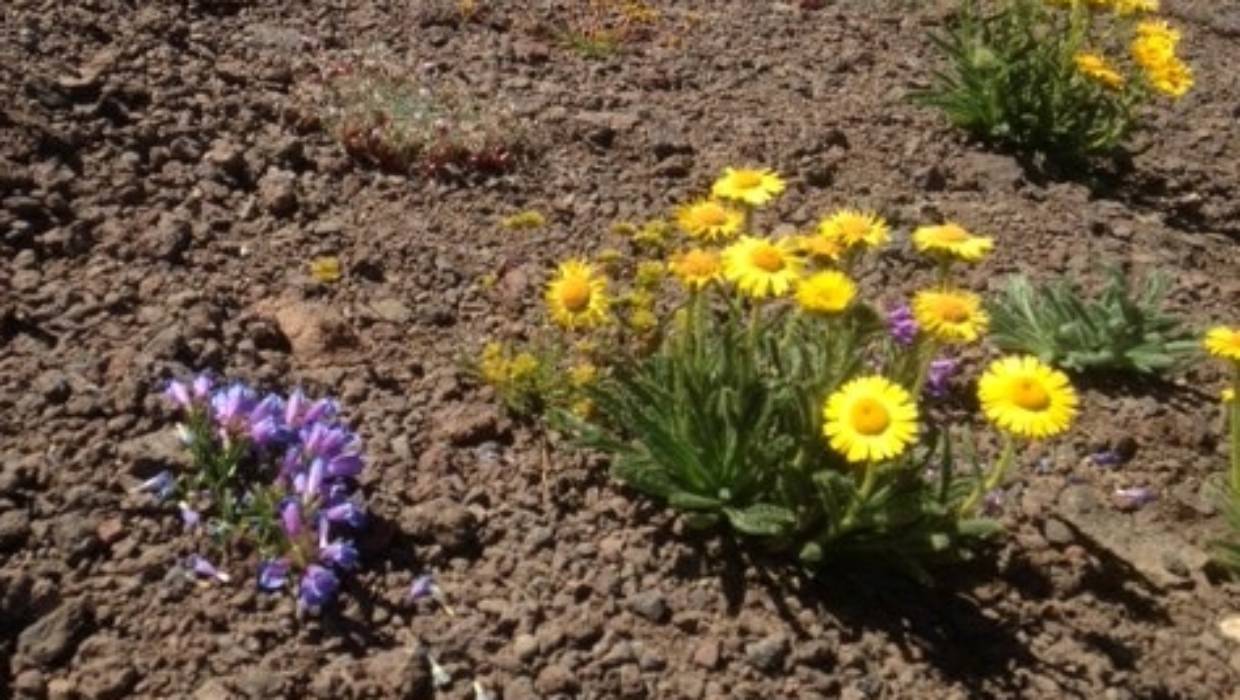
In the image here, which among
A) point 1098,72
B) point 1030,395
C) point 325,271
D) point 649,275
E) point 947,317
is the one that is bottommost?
point 325,271

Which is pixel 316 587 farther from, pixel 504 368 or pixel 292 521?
pixel 504 368

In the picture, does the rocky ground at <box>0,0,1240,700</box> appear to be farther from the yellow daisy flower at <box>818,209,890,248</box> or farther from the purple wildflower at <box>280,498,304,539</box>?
the yellow daisy flower at <box>818,209,890,248</box>

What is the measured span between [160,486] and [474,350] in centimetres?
102

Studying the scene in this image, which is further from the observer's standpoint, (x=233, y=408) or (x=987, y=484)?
(x=233, y=408)

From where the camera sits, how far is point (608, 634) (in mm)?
3271

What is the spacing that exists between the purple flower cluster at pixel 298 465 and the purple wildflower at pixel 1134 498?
195cm

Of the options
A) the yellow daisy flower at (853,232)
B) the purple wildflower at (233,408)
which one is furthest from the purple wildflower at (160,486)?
the yellow daisy flower at (853,232)

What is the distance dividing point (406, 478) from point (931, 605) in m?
1.28

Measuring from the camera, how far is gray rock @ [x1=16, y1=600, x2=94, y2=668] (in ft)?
9.87

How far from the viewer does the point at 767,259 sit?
319 cm

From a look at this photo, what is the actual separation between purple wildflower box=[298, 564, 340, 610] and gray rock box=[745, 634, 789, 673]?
3.01ft

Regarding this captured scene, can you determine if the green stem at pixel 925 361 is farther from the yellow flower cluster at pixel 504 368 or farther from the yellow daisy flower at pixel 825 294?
the yellow flower cluster at pixel 504 368

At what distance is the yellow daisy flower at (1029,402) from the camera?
3031mm

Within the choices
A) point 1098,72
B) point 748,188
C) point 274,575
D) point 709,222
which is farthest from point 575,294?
point 1098,72
